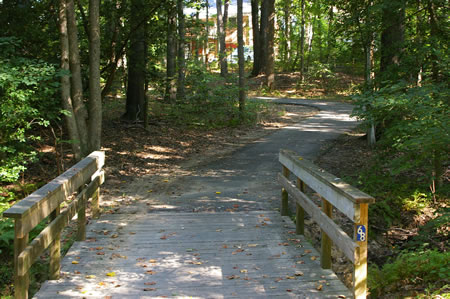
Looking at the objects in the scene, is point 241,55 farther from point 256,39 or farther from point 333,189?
point 256,39

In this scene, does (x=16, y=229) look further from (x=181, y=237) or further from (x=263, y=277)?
(x=181, y=237)

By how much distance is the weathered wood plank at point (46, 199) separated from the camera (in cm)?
375

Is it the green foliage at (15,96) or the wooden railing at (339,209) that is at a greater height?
the green foliage at (15,96)

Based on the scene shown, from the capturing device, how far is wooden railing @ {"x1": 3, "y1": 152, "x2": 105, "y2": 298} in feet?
12.2

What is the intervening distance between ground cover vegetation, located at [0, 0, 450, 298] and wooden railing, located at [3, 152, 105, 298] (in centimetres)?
114

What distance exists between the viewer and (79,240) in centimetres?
600

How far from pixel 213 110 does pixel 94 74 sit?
399 inches

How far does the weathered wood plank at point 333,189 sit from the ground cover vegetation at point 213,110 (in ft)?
3.54

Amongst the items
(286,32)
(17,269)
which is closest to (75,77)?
(17,269)

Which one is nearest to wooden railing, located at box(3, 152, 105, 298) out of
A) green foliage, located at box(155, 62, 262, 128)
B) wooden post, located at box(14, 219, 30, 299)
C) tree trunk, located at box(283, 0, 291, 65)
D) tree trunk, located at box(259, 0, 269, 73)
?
wooden post, located at box(14, 219, 30, 299)

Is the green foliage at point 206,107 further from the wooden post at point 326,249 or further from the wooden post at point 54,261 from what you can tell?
the wooden post at point 54,261

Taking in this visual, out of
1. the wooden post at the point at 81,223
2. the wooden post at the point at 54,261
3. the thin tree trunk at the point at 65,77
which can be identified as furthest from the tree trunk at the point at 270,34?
the wooden post at the point at 54,261

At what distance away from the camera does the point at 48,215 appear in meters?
4.53

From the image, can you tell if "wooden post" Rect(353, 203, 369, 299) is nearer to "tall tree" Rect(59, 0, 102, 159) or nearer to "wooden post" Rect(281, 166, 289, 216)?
"wooden post" Rect(281, 166, 289, 216)
